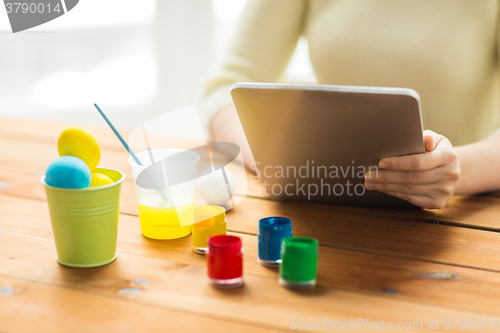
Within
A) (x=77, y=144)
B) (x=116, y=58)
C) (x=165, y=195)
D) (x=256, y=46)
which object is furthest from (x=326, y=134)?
(x=116, y=58)

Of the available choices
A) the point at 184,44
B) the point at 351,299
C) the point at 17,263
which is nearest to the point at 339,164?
the point at 351,299

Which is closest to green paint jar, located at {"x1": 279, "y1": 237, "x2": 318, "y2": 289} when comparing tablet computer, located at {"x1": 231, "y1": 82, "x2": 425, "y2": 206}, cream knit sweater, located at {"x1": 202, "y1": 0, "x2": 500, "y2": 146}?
tablet computer, located at {"x1": 231, "y1": 82, "x2": 425, "y2": 206}

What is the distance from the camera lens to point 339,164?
814 mm

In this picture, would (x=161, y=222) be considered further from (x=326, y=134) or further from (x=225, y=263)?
(x=326, y=134)

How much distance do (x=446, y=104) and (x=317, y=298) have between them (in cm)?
76

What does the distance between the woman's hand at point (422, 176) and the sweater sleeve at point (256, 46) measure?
57 centimetres

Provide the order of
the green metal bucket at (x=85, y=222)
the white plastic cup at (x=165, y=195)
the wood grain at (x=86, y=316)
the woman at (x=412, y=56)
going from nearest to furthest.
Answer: the wood grain at (x=86, y=316), the green metal bucket at (x=85, y=222), the white plastic cup at (x=165, y=195), the woman at (x=412, y=56)

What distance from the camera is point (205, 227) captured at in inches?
27.2

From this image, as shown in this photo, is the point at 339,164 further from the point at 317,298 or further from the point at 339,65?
the point at 339,65

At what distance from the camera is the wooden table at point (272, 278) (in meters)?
0.52

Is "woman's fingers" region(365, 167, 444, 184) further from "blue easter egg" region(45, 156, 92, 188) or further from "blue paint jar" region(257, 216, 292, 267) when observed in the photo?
"blue easter egg" region(45, 156, 92, 188)

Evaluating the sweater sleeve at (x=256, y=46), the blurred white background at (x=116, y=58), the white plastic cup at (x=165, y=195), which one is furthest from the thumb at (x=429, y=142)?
the blurred white background at (x=116, y=58)

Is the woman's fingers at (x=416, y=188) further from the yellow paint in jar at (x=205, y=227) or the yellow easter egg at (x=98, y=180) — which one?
the yellow easter egg at (x=98, y=180)

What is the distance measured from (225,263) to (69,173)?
239 millimetres
